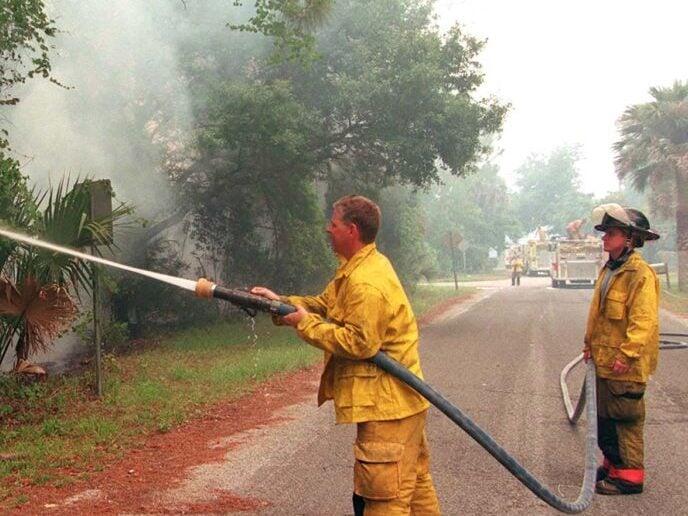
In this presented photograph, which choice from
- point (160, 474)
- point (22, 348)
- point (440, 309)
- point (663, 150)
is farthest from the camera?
point (663, 150)

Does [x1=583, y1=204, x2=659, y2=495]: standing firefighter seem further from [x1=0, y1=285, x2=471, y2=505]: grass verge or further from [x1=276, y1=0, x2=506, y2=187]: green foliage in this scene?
[x1=276, y1=0, x2=506, y2=187]: green foliage

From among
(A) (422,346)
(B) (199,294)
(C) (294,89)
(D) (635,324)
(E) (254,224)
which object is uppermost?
(C) (294,89)

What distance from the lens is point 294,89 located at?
14.6 metres

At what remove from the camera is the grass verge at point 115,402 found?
559 centimetres

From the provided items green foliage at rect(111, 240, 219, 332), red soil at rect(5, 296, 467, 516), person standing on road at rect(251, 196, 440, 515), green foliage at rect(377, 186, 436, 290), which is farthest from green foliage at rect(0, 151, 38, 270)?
green foliage at rect(377, 186, 436, 290)

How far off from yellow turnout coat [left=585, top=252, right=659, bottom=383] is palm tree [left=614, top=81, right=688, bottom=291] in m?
21.3

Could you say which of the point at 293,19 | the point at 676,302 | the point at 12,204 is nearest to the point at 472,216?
the point at 676,302

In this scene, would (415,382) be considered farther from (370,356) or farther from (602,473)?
(602,473)

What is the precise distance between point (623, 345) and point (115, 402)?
514cm

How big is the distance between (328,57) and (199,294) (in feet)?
39.6

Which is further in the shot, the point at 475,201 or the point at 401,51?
the point at 475,201

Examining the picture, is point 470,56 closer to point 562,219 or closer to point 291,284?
point 291,284

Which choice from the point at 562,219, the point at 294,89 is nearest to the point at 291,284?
the point at 294,89

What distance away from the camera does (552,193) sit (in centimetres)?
7569
